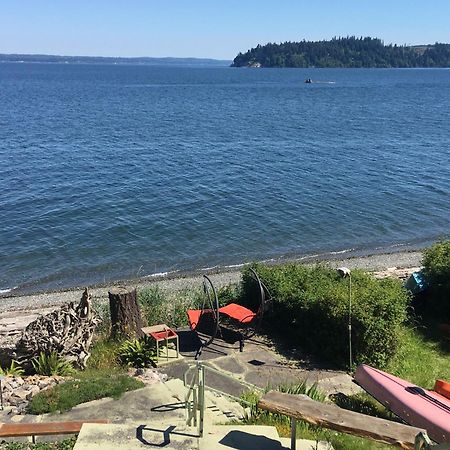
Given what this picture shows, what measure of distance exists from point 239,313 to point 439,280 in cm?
489

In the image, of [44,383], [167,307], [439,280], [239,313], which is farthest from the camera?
[167,307]

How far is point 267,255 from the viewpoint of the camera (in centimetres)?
2392

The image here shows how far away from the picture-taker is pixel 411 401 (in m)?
7.99

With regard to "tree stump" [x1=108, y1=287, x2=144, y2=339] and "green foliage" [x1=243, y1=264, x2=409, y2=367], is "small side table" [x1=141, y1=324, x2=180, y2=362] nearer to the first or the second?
"tree stump" [x1=108, y1=287, x2=144, y2=339]

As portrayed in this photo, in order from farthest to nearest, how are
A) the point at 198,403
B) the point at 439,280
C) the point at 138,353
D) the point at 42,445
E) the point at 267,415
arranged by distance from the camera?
1. the point at 439,280
2. the point at 138,353
3. the point at 267,415
4. the point at 198,403
5. the point at 42,445

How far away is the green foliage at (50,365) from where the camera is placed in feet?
31.9

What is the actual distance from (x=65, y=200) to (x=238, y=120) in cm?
3905

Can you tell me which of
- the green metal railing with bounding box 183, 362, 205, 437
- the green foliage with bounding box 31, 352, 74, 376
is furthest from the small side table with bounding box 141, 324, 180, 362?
the green metal railing with bounding box 183, 362, 205, 437

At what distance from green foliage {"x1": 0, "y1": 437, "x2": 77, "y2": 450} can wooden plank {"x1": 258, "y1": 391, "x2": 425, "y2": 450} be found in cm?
222

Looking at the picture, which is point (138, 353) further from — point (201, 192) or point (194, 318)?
point (201, 192)

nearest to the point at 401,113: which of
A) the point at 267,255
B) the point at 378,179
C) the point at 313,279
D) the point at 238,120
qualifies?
the point at 238,120

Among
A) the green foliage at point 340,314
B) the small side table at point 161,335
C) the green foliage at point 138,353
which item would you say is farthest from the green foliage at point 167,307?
the green foliage at point 340,314

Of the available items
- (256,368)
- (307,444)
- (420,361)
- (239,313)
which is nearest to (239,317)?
(239,313)

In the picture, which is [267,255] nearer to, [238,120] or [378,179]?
[378,179]
